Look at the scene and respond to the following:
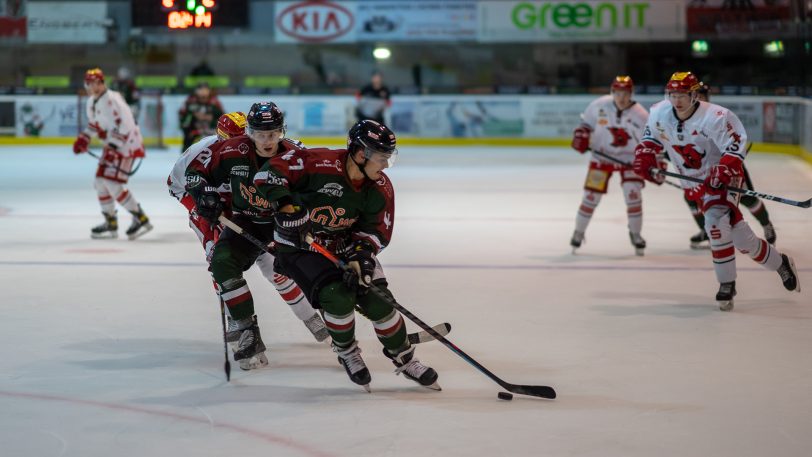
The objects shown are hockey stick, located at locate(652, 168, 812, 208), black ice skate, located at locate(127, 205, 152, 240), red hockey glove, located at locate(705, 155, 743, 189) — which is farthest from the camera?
black ice skate, located at locate(127, 205, 152, 240)

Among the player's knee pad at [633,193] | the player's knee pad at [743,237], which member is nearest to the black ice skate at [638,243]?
the player's knee pad at [633,193]

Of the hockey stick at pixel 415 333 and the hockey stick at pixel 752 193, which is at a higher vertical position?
the hockey stick at pixel 752 193

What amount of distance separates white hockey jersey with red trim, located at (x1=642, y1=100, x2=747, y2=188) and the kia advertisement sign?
1356 cm

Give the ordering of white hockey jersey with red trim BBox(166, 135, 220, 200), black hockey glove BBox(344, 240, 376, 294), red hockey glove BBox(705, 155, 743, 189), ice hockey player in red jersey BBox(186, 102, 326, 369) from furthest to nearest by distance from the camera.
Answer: red hockey glove BBox(705, 155, 743, 189)
white hockey jersey with red trim BBox(166, 135, 220, 200)
ice hockey player in red jersey BBox(186, 102, 326, 369)
black hockey glove BBox(344, 240, 376, 294)

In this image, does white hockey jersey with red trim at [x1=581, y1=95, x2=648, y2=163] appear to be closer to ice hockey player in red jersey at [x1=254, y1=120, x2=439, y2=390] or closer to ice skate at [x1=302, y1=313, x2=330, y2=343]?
ice skate at [x1=302, y1=313, x2=330, y2=343]

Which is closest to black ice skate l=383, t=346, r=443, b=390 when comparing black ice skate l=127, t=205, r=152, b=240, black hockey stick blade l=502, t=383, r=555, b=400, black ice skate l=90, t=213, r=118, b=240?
black hockey stick blade l=502, t=383, r=555, b=400

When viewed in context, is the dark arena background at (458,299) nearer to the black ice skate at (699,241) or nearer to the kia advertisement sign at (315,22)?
the black ice skate at (699,241)

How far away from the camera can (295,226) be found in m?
4.18

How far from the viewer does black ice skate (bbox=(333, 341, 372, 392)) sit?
420 cm

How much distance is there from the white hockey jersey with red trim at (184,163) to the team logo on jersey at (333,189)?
2.58ft

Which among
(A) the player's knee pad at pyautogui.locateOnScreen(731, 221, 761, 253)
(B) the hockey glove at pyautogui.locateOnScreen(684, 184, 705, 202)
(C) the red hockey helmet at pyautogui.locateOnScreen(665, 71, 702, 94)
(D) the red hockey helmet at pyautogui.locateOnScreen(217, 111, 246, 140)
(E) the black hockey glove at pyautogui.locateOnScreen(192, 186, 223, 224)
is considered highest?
(C) the red hockey helmet at pyautogui.locateOnScreen(665, 71, 702, 94)

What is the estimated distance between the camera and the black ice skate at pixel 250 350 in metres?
4.56

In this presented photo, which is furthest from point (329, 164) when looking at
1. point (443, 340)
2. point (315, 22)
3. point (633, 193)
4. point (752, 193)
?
point (315, 22)

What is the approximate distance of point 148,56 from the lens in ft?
66.2
